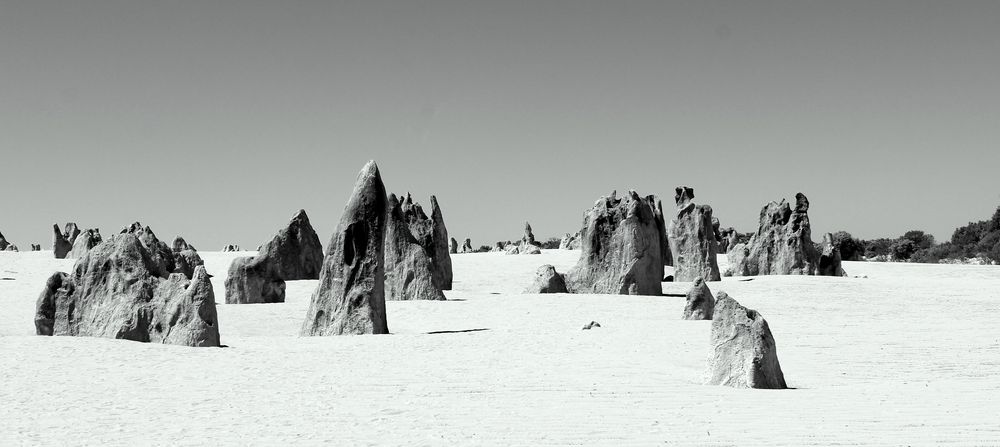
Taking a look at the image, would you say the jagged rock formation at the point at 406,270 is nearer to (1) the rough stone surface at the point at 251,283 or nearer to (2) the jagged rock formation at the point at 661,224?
(1) the rough stone surface at the point at 251,283

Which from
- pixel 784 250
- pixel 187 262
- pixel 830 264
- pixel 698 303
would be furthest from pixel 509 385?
pixel 830 264

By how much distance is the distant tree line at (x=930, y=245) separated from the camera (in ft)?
189

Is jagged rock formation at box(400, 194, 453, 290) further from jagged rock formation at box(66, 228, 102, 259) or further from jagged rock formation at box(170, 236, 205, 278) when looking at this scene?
jagged rock formation at box(66, 228, 102, 259)

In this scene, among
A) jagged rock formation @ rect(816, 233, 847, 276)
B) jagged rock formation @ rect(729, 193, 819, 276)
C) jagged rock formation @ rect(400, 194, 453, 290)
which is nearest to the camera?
jagged rock formation @ rect(400, 194, 453, 290)

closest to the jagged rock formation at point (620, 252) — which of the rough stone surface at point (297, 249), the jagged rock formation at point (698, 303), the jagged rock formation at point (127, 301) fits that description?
the jagged rock formation at point (698, 303)

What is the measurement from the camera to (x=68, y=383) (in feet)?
36.8

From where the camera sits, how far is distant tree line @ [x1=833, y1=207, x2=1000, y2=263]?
57.7 meters

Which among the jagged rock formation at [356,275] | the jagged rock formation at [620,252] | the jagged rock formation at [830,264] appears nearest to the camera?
the jagged rock formation at [356,275]

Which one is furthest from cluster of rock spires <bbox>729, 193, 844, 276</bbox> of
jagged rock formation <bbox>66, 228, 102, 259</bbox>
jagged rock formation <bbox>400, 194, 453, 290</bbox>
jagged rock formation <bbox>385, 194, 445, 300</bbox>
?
jagged rock formation <bbox>66, 228, 102, 259</bbox>

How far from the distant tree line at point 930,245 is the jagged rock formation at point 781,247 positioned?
2156 centimetres

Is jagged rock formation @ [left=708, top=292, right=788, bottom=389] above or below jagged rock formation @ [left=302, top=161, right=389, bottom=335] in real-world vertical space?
below

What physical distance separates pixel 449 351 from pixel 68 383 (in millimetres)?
5899

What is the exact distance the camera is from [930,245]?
76.4 meters

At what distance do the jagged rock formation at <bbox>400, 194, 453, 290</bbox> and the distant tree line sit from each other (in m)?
33.3
